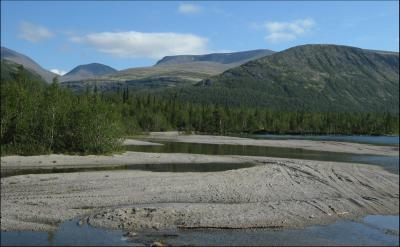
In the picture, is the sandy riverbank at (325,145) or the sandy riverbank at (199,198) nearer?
the sandy riverbank at (199,198)

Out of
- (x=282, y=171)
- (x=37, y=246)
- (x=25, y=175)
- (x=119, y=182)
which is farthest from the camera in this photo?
(x=282, y=171)

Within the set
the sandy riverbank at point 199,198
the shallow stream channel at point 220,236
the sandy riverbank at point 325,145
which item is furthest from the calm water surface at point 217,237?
the sandy riverbank at point 325,145

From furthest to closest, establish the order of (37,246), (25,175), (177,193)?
(25,175) → (177,193) → (37,246)

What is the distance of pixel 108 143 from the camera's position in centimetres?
7019

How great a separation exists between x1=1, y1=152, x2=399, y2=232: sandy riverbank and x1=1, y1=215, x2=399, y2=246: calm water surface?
4.02ft

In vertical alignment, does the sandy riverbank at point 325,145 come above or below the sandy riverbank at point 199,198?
below

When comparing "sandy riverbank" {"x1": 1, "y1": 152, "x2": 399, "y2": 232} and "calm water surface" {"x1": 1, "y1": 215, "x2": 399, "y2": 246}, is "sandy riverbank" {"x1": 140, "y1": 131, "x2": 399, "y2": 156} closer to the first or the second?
"sandy riverbank" {"x1": 1, "y1": 152, "x2": 399, "y2": 232}

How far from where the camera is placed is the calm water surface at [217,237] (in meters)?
23.5

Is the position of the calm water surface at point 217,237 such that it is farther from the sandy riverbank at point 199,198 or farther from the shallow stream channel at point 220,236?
the sandy riverbank at point 199,198

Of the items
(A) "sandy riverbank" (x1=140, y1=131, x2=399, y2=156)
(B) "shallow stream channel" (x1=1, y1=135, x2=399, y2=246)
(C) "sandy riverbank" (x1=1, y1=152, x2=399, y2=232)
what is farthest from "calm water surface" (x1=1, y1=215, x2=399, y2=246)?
(A) "sandy riverbank" (x1=140, y1=131, x2=399, y2=156)

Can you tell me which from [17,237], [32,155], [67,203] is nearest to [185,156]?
[32,155]

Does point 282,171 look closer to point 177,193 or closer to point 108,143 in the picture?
point 177,193

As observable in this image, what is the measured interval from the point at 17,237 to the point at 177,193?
630 inches

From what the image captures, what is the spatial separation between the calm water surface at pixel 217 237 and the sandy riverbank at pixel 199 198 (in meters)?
1.23
